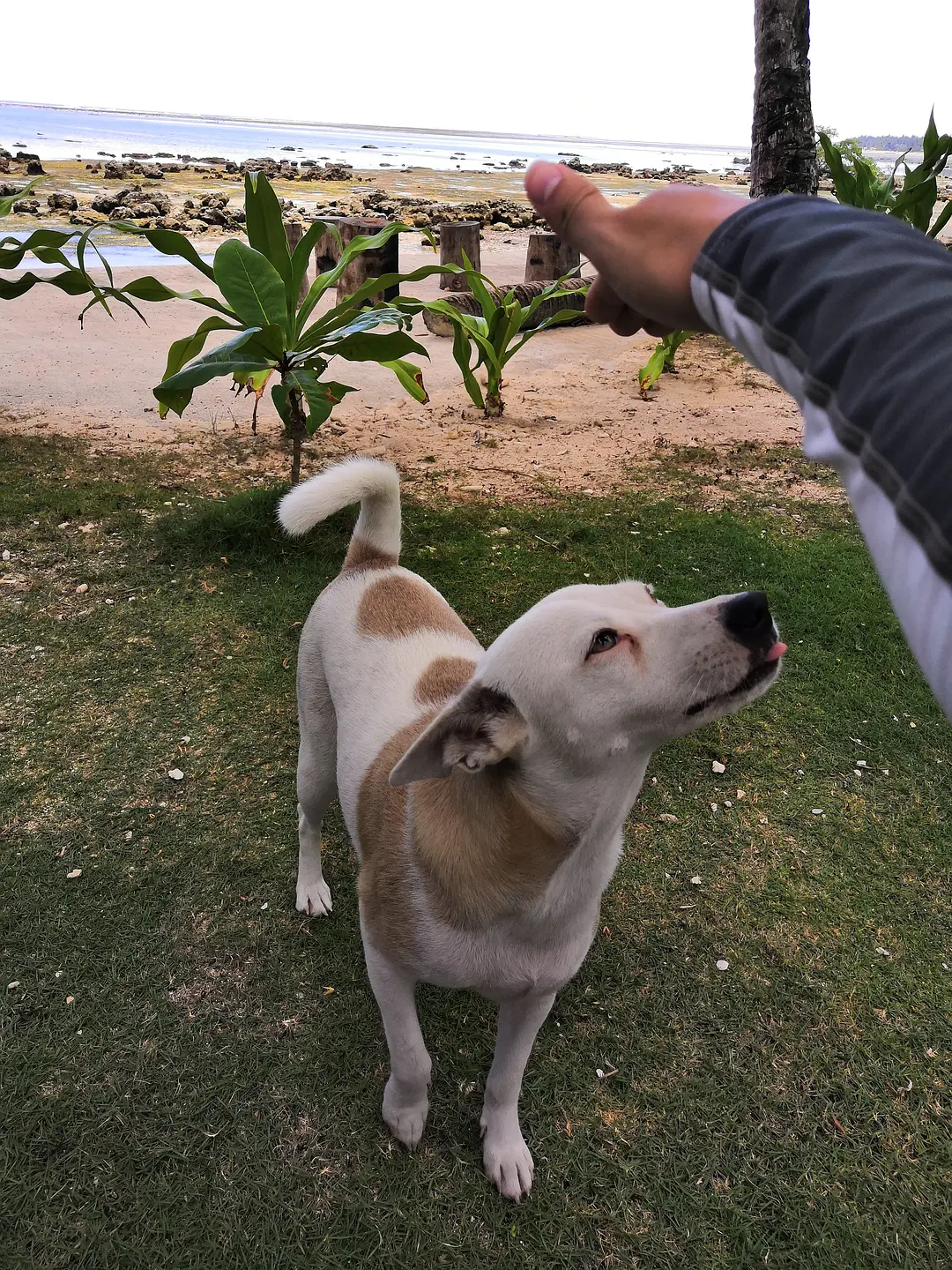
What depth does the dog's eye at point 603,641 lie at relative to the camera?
150cm

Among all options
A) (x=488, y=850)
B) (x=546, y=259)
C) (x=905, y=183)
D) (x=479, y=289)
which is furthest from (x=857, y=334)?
(x=546, y=259)

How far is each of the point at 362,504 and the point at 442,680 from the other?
0.71m

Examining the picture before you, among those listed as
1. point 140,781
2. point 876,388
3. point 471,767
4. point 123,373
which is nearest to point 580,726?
point 471,767

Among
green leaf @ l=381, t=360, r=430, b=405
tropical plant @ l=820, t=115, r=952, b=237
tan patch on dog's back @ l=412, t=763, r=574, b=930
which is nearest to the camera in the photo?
tan patch on dog's back @ l=412, t=763, r=574, b=930

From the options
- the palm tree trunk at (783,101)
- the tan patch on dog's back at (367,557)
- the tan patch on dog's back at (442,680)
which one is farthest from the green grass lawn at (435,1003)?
the palm tree trunk at (783,101)

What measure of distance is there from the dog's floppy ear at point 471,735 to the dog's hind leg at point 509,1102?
678mm

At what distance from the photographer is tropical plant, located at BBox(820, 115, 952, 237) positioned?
17.9 ft

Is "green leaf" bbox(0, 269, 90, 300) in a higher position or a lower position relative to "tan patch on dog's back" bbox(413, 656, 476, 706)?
higher

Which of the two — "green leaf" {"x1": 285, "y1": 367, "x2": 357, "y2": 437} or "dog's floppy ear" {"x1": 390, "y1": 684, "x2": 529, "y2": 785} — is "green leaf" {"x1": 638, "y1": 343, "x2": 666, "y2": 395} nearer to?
"green leaf" {"x1": 285, "y1": 367, "x2": 357, "y2": 437}

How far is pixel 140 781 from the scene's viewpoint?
9.74ft

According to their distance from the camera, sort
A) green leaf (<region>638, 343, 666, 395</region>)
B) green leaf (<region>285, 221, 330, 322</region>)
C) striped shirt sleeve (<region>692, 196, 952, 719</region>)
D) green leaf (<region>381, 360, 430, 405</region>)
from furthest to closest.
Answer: green leaf (<region>638, 343, 666, 395</region>)
green leaf (<region>381, 360, 430, 405</region>)
green leaf (<region>285, 221, 330, 322</region>)
striped shirt sleeve (<region>692, 196, 952, 719</region>)

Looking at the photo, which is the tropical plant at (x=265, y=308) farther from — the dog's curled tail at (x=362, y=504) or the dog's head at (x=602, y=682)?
the dog's head at (x=602, y=682)

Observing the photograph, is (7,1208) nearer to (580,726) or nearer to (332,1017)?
(332,1017)

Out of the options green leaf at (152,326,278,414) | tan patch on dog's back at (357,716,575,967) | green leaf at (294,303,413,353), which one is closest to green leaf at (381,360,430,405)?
green leaf at (294,303,413,353)
